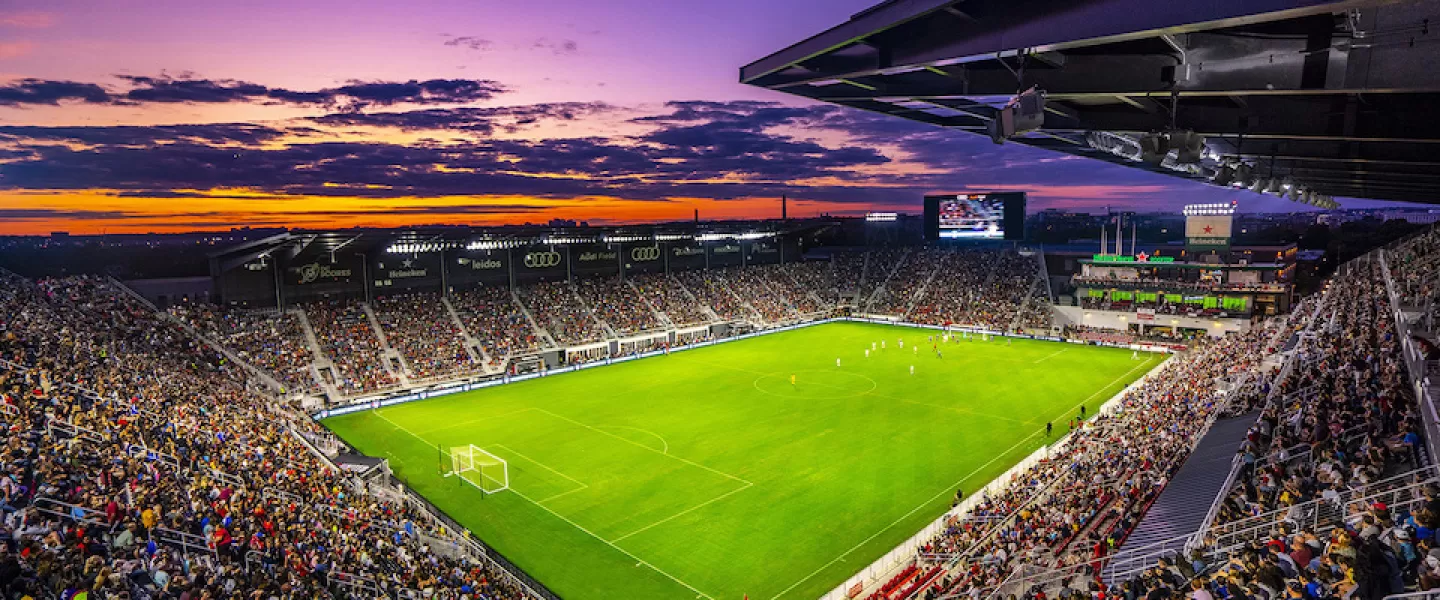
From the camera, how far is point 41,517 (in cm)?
1109

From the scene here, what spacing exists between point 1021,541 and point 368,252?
139ft

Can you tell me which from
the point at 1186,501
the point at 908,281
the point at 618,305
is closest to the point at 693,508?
the point at 1186,501

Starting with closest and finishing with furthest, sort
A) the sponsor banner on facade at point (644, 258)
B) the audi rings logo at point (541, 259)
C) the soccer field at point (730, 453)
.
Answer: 1. the soccer field at point (730, 453)
2. the audi rings logo at point (541, 259)
3. the sponsor banner on facade at point (644, 258)

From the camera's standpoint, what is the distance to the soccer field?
19938 millimetres

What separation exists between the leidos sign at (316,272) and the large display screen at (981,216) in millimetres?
48854

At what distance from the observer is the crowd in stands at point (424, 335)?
4191cm

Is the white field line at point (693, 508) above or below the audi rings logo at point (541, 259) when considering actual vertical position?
below

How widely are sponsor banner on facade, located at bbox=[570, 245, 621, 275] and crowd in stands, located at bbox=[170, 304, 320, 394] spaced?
2207cm

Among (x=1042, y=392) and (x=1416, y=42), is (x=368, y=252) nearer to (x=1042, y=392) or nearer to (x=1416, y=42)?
(x=1042, y=392)

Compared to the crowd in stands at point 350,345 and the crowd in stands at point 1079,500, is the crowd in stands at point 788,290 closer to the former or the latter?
the crowd in stands at point 350,345

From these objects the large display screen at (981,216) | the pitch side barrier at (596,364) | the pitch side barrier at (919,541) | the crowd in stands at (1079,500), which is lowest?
the pitch side barrier at (596,364)

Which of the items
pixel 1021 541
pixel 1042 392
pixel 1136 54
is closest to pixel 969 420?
pixel 1042 392

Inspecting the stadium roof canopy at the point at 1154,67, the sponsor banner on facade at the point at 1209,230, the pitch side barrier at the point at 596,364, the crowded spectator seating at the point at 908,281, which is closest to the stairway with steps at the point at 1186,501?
the stadium roof canopy at the point at 1154,67

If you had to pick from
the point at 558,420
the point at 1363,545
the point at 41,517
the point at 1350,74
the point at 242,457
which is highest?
the point at 1350,74
